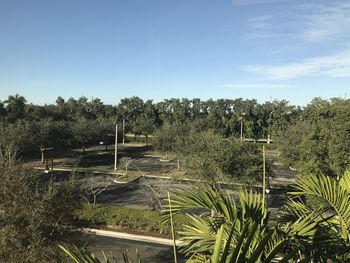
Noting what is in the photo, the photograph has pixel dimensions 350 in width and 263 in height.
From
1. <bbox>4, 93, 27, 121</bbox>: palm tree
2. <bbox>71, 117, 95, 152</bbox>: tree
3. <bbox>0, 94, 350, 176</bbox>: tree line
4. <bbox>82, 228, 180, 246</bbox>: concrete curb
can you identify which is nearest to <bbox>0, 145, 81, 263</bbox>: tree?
<bbox>82, 228, 180, 246</bbox>: concrete curb

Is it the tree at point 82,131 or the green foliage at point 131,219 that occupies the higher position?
the tree at point 82,131

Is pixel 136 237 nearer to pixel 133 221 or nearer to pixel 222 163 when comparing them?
pixel 133 221

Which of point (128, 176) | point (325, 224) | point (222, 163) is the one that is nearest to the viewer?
point (325, 224)

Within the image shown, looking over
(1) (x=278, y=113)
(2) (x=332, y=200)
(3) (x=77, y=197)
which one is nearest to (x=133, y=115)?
(1) (x=278, y=113)

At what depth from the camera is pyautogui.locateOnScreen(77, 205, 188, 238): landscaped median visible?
20.9 metres

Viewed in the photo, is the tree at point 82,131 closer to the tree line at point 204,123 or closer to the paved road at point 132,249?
the tree line at point 204,123

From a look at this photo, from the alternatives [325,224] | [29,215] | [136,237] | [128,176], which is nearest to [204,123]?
[128,176]

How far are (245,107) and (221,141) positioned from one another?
66.4 m

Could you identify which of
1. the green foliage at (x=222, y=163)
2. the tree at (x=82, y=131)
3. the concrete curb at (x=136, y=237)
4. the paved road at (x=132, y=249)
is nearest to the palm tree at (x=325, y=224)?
→ the paved road at (x=132, y=249)

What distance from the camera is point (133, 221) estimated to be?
72.0ft

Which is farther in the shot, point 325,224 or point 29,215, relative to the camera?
point 29,215

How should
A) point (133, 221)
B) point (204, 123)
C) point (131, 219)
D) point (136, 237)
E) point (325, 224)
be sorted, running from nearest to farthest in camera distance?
Result: point (325, 224) < point (136, 237) < point (133, 221) < point (131, 219) < point (204, 123)

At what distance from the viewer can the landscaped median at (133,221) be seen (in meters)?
20.9

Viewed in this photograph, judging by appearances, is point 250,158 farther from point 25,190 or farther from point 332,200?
point 332,200
